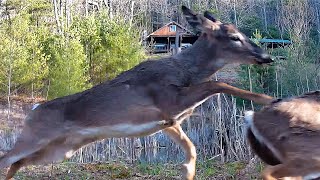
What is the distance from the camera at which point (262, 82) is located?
80.5ft

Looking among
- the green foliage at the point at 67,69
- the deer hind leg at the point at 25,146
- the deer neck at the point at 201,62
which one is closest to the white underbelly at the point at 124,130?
the deer hind leg at the point at 25,146

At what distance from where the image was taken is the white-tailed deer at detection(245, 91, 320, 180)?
5238mm

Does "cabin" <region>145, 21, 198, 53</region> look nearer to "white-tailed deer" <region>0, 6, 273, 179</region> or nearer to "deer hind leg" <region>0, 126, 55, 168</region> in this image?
"white-tailed deer" <region>0, 6, 273, 179</region>

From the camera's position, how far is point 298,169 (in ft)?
17.1

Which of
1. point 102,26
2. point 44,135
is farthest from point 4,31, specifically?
point 44,135

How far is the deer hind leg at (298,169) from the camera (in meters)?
5.21

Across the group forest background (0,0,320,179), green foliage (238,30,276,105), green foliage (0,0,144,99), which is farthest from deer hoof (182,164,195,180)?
green foliage (0,0,144,99)

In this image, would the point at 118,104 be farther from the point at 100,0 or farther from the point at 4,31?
the point at 100,0

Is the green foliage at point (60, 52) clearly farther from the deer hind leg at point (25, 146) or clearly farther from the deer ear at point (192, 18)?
the deer ear at point (192, 18)

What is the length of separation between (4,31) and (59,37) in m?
3.20

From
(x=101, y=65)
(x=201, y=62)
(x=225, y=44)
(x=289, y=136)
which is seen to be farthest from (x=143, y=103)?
(x=101, y=65)

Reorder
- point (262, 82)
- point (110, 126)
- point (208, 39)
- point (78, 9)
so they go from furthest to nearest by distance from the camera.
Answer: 1. point (78, 9)
2. point (262, 82)
3. point (208, 39)
4. point (110, 126)

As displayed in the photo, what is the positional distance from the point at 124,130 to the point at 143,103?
1.25 ft

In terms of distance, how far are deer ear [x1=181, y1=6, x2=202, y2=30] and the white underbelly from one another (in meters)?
1.44
